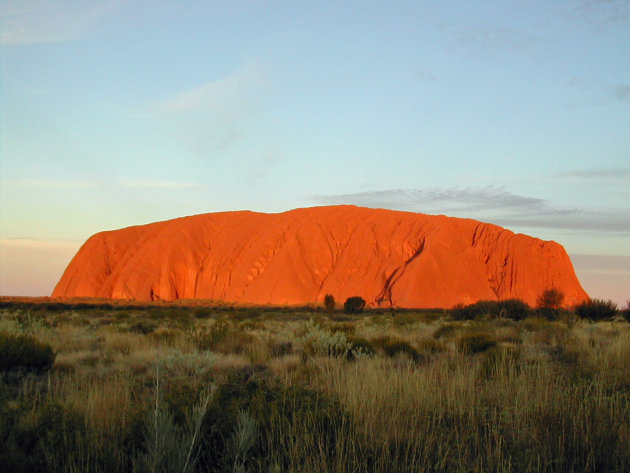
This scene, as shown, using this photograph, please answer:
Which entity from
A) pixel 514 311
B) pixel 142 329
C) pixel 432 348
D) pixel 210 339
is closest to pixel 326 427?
pixel 432 348

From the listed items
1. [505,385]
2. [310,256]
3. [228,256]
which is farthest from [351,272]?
[505,385]

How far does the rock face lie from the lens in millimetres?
57250

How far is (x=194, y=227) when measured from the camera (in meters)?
74.8

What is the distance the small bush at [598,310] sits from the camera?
2333 cm

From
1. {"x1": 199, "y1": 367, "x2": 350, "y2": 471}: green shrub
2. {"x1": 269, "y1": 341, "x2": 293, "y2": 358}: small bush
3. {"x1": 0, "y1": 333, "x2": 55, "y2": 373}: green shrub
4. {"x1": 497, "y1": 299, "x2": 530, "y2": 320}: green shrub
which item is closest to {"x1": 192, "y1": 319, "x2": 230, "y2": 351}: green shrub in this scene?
{"x1": 269, "y1": 341, "x2": 293, "y2": 358}: small bush

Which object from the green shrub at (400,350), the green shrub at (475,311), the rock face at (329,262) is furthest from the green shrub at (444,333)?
the rock face at (329,262)

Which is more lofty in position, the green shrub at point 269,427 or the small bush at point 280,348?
the green shrub at point 269,427

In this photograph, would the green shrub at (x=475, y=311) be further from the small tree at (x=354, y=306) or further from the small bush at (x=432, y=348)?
the small bush at (x=432, y=348)

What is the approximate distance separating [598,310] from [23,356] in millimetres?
25121

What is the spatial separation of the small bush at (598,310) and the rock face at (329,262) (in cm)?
2930

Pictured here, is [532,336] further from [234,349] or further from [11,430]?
[11,430]

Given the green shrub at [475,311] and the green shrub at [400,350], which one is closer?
the green shrub at [400,350]

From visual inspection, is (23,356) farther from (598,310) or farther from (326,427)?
(598,310)

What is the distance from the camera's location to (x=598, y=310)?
2359cm
